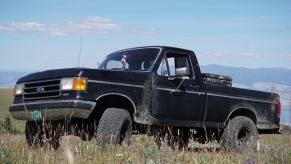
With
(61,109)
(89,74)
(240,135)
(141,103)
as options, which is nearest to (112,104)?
(141,103)

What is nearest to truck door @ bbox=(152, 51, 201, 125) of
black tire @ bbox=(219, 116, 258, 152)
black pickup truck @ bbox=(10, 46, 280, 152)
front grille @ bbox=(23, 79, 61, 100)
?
black pickup truck @ bbox=(10, 46, 280, 152)

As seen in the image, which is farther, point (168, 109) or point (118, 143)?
point (168, 109)

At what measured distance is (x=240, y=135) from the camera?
8727 mm

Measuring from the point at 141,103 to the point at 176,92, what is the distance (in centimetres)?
90

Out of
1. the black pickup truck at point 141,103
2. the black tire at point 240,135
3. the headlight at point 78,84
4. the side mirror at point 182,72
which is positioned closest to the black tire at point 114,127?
the black pickup truck at point 141,103

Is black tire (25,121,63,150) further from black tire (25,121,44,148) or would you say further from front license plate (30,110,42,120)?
front license plate (30,110,42,120)

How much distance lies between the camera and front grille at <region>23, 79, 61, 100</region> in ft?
21.1

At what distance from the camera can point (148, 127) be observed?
702 centimetres

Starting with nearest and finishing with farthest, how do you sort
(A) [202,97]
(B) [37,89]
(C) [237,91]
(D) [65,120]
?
1. (D) [65,120]
2. (B) [37,89]
3. (A) [202,97]
4. (C) [237,91]

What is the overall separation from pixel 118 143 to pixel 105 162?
173 centimetres

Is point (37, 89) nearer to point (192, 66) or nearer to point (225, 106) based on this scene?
point (192, 66)

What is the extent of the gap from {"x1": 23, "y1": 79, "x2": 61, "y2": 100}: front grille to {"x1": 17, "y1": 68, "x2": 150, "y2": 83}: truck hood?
7 cm

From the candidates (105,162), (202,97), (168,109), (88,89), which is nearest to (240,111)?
(202,97)

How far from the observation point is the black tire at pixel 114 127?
6070mm
